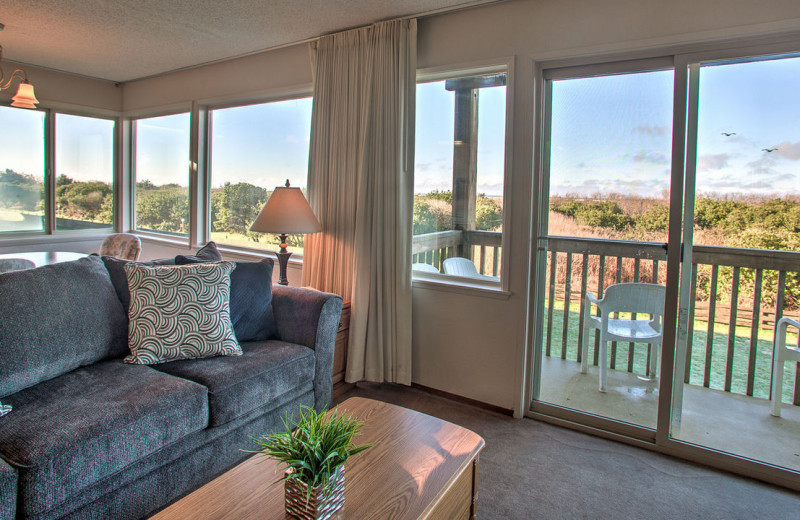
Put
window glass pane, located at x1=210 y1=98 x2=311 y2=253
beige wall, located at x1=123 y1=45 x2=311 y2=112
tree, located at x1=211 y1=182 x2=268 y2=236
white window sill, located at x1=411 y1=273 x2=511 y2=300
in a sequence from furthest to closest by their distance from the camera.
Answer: tree, located at x1=211 y1=182 x2=268 y2=236 < window glass pane, located at x1=210 y1=98 x2=311 y2=253 < beige wall, located at x1=123 y1=45 x2=311 y2=112 < white window sill, located at x1=411 y1=273 x2=511 y2=300

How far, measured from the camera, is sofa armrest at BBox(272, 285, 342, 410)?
2.64 metres

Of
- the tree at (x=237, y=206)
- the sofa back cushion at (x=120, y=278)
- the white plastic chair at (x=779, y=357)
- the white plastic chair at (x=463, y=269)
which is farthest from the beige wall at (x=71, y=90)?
the white plastic chair at (x=779, y=357)

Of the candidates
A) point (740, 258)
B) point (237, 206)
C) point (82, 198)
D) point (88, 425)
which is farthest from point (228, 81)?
point (740, 258)

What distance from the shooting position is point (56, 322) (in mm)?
2059

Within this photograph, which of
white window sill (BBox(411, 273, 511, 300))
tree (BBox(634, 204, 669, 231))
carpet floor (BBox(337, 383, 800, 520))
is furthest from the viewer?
white window sill (BBox(411, 273, 511, 300))

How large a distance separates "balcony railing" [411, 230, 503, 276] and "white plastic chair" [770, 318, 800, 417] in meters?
1.42

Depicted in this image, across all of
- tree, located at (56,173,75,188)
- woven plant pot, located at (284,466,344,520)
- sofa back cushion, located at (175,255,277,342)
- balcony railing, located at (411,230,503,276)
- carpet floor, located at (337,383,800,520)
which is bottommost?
carpet floor, located at (337,383,800,520)

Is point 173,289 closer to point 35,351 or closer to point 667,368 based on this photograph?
point 35,351

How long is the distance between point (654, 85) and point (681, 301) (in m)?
1.13

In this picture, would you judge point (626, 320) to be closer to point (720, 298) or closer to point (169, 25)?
point (720, 298)

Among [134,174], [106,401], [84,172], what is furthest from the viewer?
[134,174]

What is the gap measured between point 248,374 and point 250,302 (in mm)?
547

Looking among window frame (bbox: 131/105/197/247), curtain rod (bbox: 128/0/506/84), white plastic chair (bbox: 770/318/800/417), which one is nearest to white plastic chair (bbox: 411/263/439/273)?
curtain rod (bbox: 128/0/506/84)

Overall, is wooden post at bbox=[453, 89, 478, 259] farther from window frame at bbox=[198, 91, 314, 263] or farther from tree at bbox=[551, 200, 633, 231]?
window frame at bbox=[198, 91, 314, 263]
